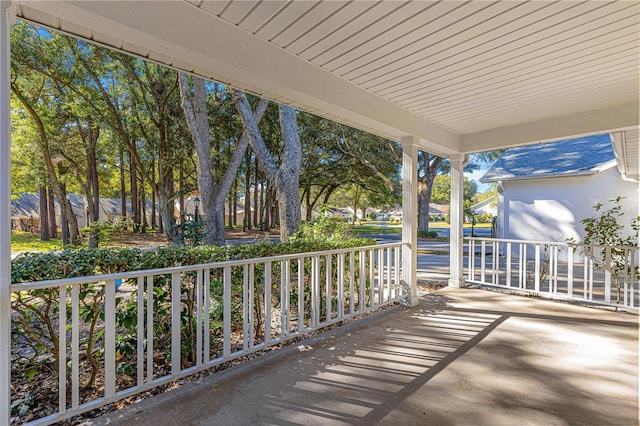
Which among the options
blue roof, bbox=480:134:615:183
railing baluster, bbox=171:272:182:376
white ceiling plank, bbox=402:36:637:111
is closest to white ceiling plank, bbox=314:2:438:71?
white ceiling plank, bbox=402:36:637:111

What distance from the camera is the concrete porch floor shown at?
1.90m

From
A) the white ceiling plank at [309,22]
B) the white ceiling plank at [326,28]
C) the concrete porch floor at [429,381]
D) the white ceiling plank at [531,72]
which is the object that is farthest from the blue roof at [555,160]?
the white ceiling plank at [309,22]

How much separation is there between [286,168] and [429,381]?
15.9 ft

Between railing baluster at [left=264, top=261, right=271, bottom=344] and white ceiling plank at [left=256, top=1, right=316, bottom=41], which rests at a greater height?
white ceiling plank at [left=256, top=1, right=316, bottom=41]

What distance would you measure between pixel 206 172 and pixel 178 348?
6.39m

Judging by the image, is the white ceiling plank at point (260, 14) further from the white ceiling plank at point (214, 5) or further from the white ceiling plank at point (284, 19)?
the white ceiling plank at point (214, 5)

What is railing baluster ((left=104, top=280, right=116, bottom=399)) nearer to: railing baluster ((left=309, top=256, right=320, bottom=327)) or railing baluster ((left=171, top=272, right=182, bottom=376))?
railing baluster ((left=171, top=272, right=182, bottom=376))

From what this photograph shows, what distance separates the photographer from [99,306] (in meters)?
2.13

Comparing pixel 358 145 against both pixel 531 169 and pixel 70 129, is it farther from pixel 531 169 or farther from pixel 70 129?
pixel 70 129

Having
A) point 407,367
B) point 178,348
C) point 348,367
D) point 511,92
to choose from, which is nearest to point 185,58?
point 178,348

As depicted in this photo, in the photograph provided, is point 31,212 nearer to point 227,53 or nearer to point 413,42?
point 227,53

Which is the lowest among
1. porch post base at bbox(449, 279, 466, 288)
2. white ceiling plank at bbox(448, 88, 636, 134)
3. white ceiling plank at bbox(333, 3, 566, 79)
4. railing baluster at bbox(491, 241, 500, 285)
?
porch post base at bbox(449, 279, 466, 288)

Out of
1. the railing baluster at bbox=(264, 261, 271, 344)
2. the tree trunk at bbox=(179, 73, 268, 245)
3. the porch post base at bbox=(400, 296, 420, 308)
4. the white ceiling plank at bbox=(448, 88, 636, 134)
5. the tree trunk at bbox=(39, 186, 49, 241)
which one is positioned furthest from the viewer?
the tree trunk at bbox=(39, 186, 49, 241)

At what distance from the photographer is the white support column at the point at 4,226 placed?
1.48 meters
